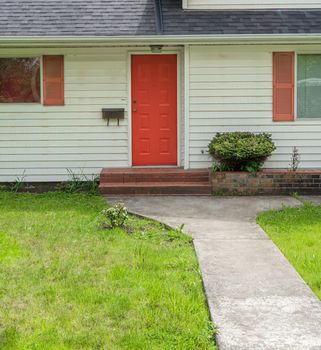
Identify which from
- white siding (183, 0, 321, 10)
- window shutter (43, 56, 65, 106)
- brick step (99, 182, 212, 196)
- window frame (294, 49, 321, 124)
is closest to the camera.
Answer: brick step (99, 182, 212, 196)

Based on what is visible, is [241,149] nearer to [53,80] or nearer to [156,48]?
[156,48]

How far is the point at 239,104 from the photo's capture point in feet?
32.5

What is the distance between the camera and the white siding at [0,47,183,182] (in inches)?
395

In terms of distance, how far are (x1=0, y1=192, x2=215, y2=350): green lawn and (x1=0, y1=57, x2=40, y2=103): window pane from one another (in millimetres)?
3585

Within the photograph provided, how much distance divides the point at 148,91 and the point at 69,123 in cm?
157

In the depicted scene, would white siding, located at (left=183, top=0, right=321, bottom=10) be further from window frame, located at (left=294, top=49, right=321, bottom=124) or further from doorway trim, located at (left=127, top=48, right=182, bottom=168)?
window frame, located at (left=294, top=49, right=321, bottom=124)

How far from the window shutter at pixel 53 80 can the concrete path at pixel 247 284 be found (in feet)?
10.5

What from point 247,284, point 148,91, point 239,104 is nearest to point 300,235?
point 247,284

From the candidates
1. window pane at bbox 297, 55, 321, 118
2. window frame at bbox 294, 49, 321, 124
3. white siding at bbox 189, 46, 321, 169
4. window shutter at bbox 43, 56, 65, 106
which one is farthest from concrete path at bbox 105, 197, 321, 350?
window shutter at bbox 43, 56, 65, 106

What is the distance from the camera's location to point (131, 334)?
364cm

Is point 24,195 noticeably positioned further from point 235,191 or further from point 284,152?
point 284,152

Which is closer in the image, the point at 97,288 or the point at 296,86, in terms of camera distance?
the point at 97,288

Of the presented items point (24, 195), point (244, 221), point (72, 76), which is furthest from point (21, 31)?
point (244, 221)

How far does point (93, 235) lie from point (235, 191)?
3493mm
